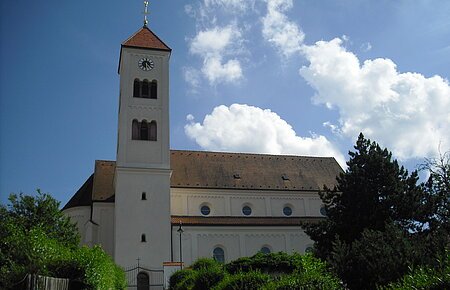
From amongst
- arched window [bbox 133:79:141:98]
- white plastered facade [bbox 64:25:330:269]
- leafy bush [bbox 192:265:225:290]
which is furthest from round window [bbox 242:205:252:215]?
leafy bush [bbox 192:265:225:290]

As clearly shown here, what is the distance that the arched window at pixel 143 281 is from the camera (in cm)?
3519

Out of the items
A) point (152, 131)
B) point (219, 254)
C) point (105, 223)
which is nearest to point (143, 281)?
point (105, 223)

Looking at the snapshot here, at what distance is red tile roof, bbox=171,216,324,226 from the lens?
39.6m

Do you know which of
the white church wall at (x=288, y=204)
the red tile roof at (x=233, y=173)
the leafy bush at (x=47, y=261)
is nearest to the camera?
the leafy bush at (x=47, y=261)

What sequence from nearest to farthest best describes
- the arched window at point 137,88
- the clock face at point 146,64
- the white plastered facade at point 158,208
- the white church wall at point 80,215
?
the white plastered facade at point 158,208, the white church wall at point 80,215, the arched window at point 137,88, the clock face at point 146,64

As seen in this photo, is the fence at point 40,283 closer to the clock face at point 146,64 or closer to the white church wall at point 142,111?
the white church wall at point 142,111

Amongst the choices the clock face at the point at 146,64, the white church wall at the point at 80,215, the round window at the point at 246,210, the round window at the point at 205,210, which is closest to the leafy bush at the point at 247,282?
the round window at the point at 205,210

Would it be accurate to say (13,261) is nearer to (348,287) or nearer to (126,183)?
(348,287)

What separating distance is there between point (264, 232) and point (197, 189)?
7388 mm

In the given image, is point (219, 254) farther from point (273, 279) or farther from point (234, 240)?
point (273, 279)

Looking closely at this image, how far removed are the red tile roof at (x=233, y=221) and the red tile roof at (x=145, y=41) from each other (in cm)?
1631

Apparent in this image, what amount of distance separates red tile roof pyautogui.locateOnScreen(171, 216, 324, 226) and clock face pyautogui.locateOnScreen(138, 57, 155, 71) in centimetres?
1416

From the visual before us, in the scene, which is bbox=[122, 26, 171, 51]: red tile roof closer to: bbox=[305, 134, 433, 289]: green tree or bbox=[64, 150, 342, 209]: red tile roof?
bbox=[64, 150, 342, 209]: red tile roof

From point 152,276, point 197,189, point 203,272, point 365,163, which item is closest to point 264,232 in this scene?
point 197,189
